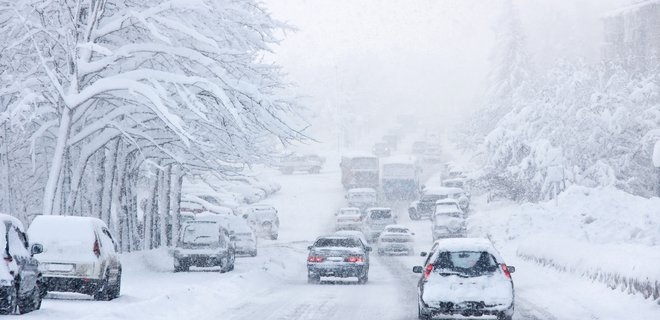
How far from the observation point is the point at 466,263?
61.8ft

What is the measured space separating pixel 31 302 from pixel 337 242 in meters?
14.6

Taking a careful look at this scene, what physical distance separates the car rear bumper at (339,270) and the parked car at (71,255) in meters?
10.5

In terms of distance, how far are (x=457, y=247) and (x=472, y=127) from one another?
9456 cm

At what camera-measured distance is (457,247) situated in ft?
62.0

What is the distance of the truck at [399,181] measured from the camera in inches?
2943

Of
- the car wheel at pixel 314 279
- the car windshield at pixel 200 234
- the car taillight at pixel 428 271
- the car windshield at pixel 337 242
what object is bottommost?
the car wheel at pixel 314 279

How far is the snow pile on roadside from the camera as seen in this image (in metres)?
23.1

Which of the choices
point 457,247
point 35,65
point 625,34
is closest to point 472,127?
point 625,34

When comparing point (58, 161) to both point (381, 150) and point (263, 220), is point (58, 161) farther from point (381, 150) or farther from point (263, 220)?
point (381, 150)

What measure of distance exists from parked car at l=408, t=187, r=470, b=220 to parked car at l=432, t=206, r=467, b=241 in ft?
42.8

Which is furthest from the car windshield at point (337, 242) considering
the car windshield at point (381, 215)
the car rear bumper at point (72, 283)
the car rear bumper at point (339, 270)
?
the car windshield at point (381, 215)

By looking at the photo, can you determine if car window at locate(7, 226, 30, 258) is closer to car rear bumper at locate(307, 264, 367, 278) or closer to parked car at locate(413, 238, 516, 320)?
parked car at locate(413, 238, 516, 320)

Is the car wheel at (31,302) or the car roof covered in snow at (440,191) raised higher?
the car roof covered in snow at (440,191)

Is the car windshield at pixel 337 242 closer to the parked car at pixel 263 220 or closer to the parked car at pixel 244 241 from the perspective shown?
the parked car at pixel 244 241
